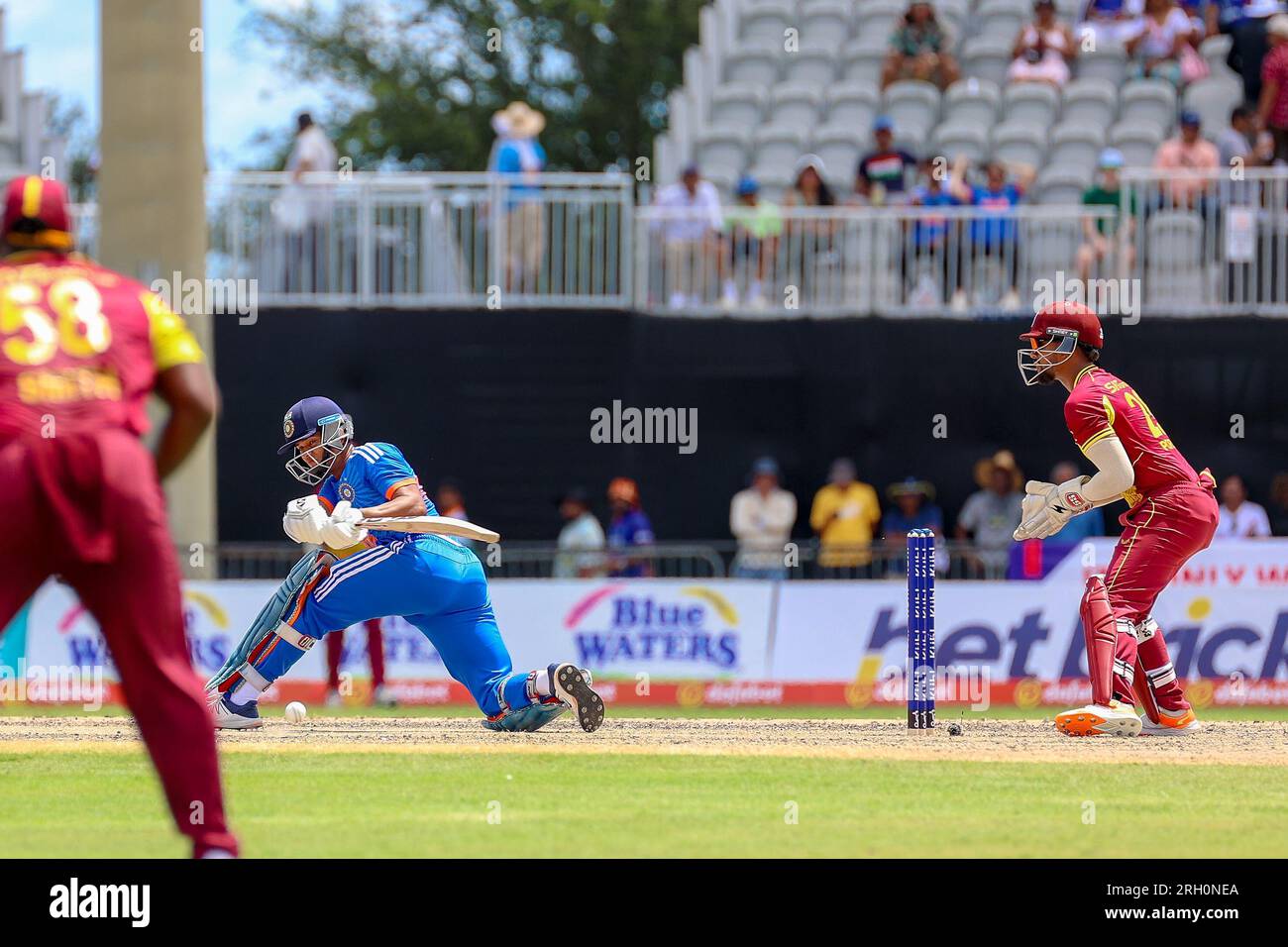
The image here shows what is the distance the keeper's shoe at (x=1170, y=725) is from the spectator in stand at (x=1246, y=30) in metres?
12.0

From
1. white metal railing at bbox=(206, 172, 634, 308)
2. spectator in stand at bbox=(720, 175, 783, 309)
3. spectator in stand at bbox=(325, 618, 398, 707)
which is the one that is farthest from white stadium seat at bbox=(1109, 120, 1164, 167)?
spectator in stand at bbox=(325, 618, 398, 707)

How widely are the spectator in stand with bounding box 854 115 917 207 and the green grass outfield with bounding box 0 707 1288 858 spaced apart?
11.9 meters

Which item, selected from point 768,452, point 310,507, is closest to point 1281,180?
point 768,452

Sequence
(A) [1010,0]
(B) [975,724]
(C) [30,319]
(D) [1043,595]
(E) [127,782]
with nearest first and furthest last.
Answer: (C) [30,319]
(E) [127,782]
(B) [975,724]
(D) [1043,595]
(A) [1010,0]

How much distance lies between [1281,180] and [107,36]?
11.5 meters

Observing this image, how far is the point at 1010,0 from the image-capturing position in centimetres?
2661

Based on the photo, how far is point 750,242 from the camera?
73.6 ft

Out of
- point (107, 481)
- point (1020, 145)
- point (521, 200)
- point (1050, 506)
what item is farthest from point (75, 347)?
point (1020, 145)

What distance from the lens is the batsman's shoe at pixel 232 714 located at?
1265 cm

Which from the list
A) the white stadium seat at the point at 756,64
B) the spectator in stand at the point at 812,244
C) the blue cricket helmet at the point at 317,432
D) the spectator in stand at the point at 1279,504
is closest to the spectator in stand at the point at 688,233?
the spectator in stand at the point at 812,244

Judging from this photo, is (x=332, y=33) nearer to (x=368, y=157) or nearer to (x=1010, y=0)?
(x=368, y=157)

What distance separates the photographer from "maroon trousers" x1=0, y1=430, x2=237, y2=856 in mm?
7020

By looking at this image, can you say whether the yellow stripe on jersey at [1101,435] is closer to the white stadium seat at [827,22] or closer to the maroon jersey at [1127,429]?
the maroon jersey at [1127,429]
